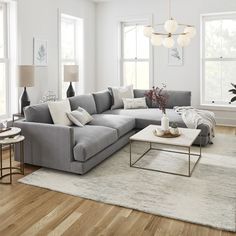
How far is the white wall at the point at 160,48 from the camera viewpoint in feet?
21.1

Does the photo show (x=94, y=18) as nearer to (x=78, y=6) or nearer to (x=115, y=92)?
(x=78, y=6)

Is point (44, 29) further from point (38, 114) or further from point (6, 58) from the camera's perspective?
point (38, 114)

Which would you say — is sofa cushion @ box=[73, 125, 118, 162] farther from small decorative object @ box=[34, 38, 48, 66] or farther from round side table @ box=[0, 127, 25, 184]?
small decorative object @ box=[34, 38, 48, 66]

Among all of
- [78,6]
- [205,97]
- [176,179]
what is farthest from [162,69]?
[176,179]

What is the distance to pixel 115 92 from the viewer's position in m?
5.95

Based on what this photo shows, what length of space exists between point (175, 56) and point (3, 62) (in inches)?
146

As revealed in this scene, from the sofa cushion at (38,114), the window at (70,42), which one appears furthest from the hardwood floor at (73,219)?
the window at (70,42)

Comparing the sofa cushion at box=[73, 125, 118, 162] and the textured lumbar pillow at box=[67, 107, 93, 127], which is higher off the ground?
the textured lumbar pillow at box=[67, 107, 93, 127]

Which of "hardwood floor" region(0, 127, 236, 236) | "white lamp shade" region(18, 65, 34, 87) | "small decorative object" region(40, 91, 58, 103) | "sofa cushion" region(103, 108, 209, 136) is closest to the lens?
"hardwood floor" region(0, 127, 236, 236)

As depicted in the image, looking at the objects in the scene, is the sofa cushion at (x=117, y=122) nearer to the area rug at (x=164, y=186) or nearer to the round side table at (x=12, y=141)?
the area rug at (x=164, y=186)

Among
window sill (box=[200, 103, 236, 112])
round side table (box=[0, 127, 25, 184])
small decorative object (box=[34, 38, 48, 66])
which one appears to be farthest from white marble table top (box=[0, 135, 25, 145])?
window sill (box=[200, 103, 236, 112])

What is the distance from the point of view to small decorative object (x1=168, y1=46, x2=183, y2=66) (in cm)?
666

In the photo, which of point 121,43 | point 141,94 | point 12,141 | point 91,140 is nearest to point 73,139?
point 91,140

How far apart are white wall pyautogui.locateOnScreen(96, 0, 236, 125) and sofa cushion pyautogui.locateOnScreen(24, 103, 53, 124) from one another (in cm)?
352
